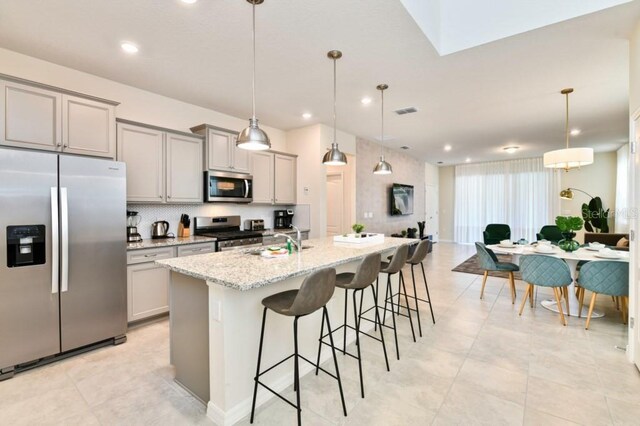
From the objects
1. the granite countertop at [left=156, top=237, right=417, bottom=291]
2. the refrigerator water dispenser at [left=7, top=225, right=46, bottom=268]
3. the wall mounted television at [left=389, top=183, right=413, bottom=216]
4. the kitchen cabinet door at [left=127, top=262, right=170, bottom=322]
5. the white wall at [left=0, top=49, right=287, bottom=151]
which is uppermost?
the white wall at [left=0, top=49, right=287, bottom=151]

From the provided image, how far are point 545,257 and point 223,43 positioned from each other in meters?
4.14

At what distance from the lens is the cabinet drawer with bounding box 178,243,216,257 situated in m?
3.53

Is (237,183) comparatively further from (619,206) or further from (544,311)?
(619,206)

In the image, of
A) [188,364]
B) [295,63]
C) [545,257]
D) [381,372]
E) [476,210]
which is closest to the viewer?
[188,364]

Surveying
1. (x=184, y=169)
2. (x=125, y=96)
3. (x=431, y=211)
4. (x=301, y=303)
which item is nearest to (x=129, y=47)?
(x=125, y=96)

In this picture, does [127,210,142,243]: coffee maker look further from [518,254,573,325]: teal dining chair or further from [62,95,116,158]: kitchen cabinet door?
[518,254,573,325]: teal dining chair

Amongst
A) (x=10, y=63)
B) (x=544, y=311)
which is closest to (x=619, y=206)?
(x=544, y=311)

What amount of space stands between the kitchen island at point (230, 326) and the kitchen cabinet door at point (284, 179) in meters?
2.79

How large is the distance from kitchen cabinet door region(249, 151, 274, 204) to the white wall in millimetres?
630

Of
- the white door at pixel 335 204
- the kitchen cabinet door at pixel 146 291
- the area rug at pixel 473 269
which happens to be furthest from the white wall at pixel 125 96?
the area rug at pixel 473 269

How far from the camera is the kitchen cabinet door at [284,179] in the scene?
513 centimetres

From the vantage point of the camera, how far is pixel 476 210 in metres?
9.97

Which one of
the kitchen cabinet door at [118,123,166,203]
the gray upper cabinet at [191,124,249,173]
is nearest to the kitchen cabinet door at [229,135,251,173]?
the gray upper cabinet at [191,124,249,173]

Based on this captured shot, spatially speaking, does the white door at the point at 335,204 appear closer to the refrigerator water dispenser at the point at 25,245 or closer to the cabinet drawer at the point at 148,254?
the cabinet drawer at the point at 148,254
